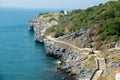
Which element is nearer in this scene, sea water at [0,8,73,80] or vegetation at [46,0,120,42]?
sea water at [0,8,73,80]

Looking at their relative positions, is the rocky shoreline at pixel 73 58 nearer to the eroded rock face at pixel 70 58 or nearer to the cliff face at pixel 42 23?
the eroded rock face at pixel 70 58

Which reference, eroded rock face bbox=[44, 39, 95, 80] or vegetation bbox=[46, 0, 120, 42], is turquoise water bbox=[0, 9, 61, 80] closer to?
eroded rock face bbox=[44, 39, 95, 80]

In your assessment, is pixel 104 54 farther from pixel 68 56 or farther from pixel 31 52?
pixel 31 52

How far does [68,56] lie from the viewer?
293 ft

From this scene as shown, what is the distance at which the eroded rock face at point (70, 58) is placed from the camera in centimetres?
7462

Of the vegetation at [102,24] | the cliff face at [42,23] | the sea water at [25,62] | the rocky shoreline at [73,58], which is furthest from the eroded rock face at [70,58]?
the cliff face at [42,23]

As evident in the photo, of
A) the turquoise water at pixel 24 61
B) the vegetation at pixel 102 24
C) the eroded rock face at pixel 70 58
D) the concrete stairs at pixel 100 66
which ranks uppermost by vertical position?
the vegetation at pixel 102 24

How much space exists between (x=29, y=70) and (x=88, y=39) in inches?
769

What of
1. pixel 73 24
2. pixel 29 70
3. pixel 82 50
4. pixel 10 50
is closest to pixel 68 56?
pixel 82 50

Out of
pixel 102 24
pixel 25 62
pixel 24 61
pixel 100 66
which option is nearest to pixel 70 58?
pixel 25 62

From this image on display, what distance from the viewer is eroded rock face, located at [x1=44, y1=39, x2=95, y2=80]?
2938 inches

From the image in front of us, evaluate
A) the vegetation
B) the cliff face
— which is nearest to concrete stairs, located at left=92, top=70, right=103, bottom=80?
the vegetation

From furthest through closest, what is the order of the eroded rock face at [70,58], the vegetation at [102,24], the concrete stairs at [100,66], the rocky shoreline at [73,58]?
the vegetation at [102,24] → the eroded rock face at [70,58] → the rocky shoreline at [73,58] → the concrete stairs at [100,66]

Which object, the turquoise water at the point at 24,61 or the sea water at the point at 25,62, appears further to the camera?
the turquoise water at the point at 24,61
